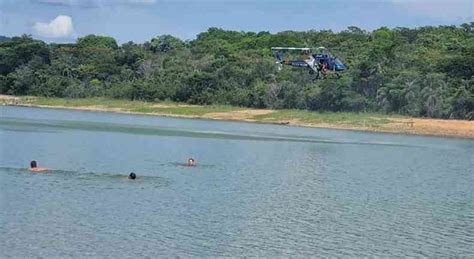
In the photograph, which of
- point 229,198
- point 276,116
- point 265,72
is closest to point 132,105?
point 265,72

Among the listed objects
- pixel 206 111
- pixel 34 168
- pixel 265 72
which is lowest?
pixel 34 168

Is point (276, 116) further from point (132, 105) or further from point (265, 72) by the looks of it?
point (132, 105)

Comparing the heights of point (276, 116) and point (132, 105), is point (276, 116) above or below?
below

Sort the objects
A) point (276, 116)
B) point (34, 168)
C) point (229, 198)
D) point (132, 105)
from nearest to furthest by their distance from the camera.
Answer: point (229, 198), point (34, 168), point (276, 116), point (132, 105)

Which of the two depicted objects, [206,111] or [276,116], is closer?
[276,116]

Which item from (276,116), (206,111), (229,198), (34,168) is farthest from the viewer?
(206,111)

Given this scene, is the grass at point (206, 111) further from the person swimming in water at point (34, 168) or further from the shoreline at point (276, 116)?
the person swimming in water at point (34, 168)

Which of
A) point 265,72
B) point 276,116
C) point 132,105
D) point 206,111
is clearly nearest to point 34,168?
point 276,116

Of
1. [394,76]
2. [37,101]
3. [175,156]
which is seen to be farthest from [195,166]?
[37,101]
